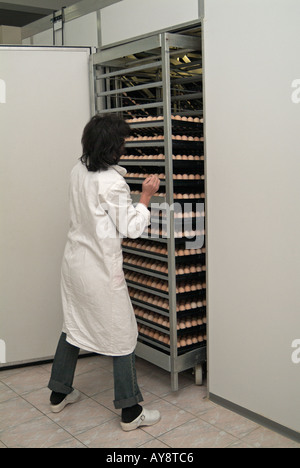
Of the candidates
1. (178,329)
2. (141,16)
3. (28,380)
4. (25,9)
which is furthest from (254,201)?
(25,9)

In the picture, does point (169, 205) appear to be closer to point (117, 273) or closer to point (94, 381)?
point (117, 273)

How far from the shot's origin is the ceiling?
6.66 meters

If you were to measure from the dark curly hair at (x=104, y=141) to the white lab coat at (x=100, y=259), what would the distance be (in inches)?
2.0

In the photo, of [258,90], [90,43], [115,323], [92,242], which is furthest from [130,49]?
[115,323]

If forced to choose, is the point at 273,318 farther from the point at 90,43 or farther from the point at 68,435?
the point at 90,43

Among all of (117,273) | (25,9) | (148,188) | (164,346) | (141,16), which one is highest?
(25,9)

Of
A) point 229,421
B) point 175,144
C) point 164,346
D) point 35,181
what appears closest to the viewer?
point 229,421

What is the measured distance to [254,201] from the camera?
265 cm

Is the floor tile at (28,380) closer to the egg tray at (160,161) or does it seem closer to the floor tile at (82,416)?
the floor tile at (82,416)

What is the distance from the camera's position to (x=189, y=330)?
3.21m

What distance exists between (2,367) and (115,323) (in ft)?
4.44

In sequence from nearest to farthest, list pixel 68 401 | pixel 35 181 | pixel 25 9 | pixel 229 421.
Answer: pixel 229 421
pixel 68 401
pixel 35 181
pixel 25 9

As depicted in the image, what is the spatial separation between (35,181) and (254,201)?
5.31 feet

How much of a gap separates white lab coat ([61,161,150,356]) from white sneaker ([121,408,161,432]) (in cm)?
37
